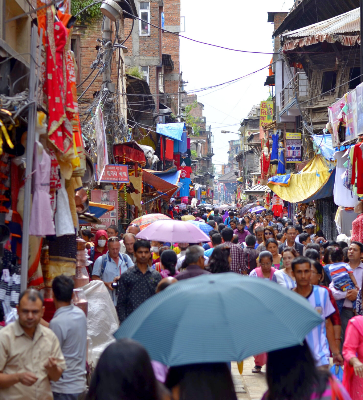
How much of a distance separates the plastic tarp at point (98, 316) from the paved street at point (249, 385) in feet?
5.63

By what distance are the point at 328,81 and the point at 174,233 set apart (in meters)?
16.0

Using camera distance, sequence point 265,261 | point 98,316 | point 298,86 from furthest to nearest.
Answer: point 298,86 < point 265,261 < point 98,316

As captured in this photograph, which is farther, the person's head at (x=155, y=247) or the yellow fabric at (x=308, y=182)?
the yellow fabric at (x=308, y=182)

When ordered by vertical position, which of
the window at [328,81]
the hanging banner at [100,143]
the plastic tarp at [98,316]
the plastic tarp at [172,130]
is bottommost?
the plastic tarp at [98,316]

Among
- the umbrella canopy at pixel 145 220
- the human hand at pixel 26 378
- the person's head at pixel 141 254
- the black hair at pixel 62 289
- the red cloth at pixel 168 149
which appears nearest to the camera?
the human hand at pixel 26 378

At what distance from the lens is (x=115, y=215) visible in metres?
14.7

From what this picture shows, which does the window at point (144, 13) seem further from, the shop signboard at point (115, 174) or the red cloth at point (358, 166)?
the red cloth at point (358, 166)

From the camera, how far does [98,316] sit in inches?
309

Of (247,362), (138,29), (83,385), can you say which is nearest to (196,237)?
(247,362)

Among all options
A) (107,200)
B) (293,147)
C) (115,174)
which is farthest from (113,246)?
(293,147)

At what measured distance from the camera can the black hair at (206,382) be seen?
10.5 feet

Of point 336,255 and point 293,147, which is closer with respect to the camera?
point 336,255

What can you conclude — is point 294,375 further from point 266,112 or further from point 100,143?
point 266,112

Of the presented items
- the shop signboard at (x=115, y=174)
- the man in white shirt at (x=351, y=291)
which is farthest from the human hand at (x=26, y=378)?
the shop signboard at (x=115, y=174)
